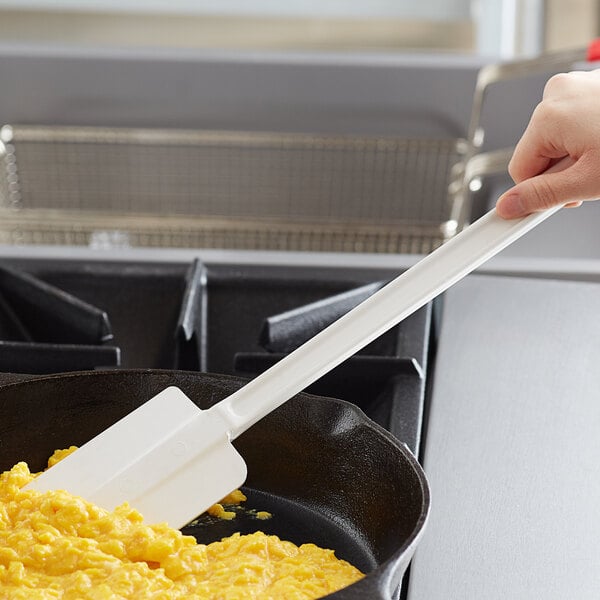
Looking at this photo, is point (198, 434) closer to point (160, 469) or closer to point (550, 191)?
point (160, 469)

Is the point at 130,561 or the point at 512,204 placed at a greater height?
the point at 512,204

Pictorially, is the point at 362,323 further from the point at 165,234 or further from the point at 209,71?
the point at 209,71

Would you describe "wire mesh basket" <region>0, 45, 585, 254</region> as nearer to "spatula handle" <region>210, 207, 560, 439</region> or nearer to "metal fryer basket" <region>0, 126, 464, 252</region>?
"metal fryer basket" <region>0, 126, 464, 252</region>

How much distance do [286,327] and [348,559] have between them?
0.34 metres

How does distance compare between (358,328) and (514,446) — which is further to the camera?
(514,446)

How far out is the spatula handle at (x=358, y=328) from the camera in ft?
2.59

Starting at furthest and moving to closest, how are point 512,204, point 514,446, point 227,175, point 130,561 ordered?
point 227,175 < point 514,446 < point 512,204 < point 130,561

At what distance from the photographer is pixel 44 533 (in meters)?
0.72

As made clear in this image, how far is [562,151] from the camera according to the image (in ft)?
2.85

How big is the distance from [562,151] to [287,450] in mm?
361

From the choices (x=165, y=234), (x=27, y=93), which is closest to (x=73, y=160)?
(x=27, y=93)

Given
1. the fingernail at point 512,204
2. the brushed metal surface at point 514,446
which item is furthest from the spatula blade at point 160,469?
the fingernail at point 512,204

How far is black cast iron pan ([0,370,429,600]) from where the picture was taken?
30.3 inches

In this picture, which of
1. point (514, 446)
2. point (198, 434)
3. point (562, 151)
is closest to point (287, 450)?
point (198, 434)
